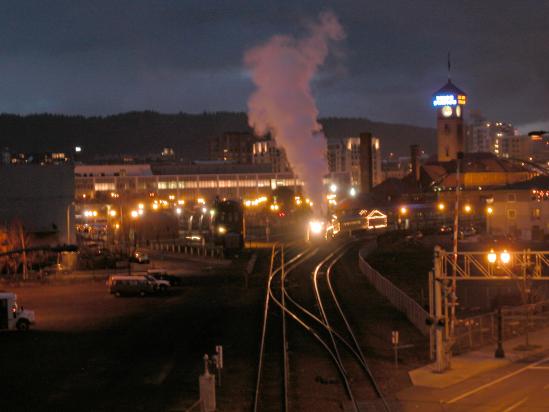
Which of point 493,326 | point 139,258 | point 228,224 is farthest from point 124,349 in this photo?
point 228,224

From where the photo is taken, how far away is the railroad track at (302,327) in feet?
57.9

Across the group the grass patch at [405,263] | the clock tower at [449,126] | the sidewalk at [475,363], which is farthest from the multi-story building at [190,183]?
the sidewalk at [475,363]

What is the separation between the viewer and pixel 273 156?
132 meters

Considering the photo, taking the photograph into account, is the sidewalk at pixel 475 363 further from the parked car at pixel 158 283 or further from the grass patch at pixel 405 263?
the parked car at pixel 158 283

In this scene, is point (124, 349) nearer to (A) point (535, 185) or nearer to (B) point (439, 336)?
(B) point (439, 336)

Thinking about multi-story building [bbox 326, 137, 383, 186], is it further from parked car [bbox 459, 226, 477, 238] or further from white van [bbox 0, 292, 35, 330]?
white van [bbox 0, 292, 35, 330]

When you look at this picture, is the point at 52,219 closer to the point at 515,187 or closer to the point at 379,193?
the point at 515,187

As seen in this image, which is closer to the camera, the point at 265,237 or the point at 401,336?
the point at 401,336

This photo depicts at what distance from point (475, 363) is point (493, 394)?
12.0 ft

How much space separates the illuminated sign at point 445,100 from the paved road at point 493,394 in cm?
9539

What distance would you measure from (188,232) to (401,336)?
171ft

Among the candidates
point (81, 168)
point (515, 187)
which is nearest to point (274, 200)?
Result: point (515, 187)

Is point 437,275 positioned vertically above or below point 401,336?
above

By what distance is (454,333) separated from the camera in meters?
22.4
